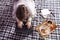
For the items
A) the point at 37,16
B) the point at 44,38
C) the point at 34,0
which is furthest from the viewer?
the point at 34,0

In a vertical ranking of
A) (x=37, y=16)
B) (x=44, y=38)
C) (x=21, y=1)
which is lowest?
(x=44, y=38)

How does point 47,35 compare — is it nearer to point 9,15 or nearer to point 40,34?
point 40,34

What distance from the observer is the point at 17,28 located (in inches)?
41.4

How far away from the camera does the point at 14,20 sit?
1104mm

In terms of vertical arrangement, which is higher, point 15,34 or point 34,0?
point 34,0

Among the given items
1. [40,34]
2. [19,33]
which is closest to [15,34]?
[19,33]

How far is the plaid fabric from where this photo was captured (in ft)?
3.29

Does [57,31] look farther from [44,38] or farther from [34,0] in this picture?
[34,0]

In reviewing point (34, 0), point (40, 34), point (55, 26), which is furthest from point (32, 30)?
point (34, 0)

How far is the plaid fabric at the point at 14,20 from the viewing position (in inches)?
39.4

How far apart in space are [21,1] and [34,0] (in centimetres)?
20

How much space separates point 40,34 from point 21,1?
0.92 feet

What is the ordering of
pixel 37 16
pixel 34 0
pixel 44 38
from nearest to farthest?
pixel 44 38, pixel 37 16, pixel 34 0

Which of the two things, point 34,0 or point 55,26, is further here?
point 34,0
